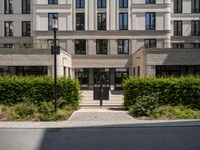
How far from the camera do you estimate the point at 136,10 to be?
182ft

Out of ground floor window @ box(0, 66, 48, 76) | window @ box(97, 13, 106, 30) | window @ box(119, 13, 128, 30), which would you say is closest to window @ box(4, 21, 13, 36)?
window @ box(97, 13, 106, 30)

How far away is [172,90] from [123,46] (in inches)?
1339

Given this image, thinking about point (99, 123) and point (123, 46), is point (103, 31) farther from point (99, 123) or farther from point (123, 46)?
point (99, 123)

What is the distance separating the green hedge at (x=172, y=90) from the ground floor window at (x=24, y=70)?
787 inches

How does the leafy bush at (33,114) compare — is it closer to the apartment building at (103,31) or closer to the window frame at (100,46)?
the apartment building at (103,31)

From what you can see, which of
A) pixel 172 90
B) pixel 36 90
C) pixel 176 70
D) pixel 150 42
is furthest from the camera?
pixel 150 42

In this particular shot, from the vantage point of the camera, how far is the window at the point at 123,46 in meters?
55.6

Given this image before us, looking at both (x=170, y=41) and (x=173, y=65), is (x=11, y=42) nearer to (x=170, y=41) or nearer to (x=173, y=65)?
(x=170, y=41)

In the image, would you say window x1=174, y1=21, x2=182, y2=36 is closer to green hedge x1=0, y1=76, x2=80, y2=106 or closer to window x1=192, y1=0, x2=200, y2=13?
window x1=192, y1=0, x2=200, y2=13

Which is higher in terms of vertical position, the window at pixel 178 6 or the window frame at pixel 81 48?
the window at pixel 178 6

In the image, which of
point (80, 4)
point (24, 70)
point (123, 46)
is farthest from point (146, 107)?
point (80, 4)

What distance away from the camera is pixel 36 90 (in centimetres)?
2247

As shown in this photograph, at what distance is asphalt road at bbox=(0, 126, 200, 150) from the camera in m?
11.8

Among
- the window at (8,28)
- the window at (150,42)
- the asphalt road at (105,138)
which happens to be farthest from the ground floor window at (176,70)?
the window at (8,28)
